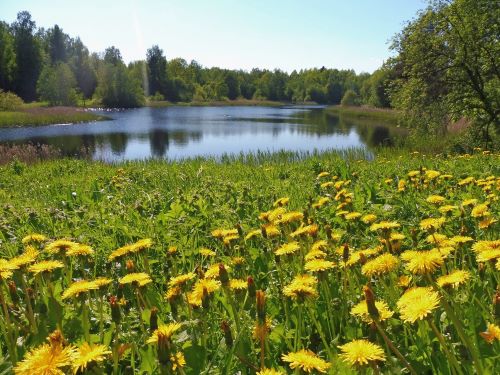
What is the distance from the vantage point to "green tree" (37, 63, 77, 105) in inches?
2256

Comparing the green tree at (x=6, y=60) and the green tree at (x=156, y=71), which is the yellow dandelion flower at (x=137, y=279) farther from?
the green tree at (x=156, y=71)

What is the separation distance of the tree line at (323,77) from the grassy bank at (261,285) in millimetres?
11943

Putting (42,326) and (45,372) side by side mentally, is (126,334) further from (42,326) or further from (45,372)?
(45,372)

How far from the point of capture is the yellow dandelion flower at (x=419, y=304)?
0.95m

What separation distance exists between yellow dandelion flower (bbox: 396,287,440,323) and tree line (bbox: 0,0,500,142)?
14.7m

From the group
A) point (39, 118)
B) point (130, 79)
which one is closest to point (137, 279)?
point (39, 118)

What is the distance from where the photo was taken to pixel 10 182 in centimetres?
721

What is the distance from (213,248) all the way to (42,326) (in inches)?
60.2

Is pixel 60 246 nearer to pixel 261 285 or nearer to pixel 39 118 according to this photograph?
pixel 261 285

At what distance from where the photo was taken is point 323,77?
134 metres

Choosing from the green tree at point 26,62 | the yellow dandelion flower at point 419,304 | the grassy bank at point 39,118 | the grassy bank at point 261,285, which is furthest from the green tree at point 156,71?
the yellow dandelion flower at point 419,304

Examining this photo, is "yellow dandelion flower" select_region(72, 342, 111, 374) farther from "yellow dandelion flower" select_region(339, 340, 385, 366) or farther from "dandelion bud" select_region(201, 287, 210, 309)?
"yellow dandelion flower" select_region(339, 340, 385, 366)

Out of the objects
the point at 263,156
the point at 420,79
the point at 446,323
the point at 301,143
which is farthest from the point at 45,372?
the point at 301,143

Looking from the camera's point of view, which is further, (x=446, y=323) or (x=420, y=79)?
(x=420, y=79)
